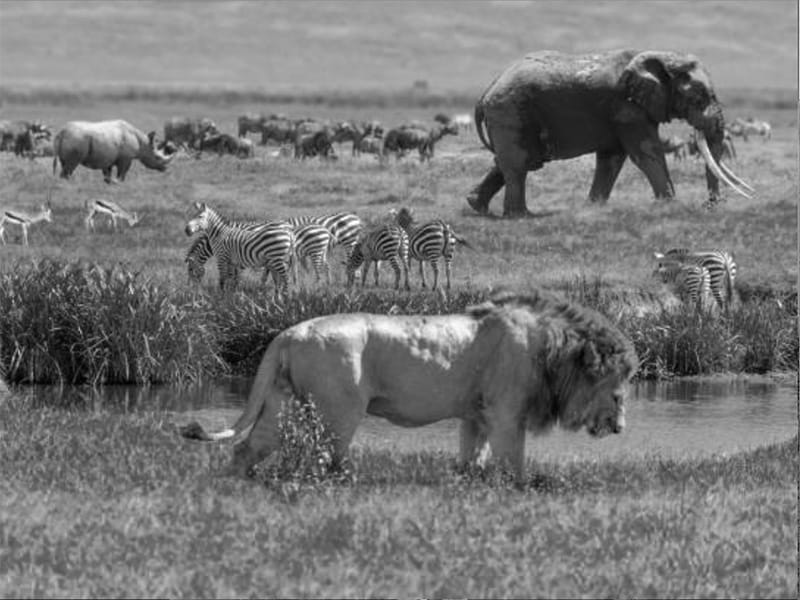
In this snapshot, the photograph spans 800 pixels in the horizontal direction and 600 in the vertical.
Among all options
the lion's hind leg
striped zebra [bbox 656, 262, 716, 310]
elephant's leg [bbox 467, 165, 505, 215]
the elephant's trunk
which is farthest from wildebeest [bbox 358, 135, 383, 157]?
the lion's hind leg

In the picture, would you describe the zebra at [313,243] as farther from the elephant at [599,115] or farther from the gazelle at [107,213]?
the elephant at [599,115]

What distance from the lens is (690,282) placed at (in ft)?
77.7

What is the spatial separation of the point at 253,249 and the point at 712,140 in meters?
15.9

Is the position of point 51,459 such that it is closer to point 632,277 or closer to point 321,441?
point 321,441

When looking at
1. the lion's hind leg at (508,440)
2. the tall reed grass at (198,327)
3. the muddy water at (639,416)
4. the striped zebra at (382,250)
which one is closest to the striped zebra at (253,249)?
the striped zebra at (382,250)

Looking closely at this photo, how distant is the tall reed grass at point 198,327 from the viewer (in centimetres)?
1984

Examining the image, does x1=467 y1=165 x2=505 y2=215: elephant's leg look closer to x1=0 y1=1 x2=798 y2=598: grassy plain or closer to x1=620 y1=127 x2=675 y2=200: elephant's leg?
x1=0 y1=1 x2=798 y2=598: grassy plain

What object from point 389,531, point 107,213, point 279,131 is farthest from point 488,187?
point 279,131

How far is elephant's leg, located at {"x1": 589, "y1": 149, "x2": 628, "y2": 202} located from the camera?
124 ft

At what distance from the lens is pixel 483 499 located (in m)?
10.6

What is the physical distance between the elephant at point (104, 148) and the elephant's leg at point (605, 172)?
14521 millimetres

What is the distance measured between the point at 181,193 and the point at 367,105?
87742 millimetres

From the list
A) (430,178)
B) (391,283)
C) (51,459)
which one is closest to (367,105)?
(430,178)

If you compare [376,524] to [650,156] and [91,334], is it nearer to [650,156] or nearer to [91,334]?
[91,334]
